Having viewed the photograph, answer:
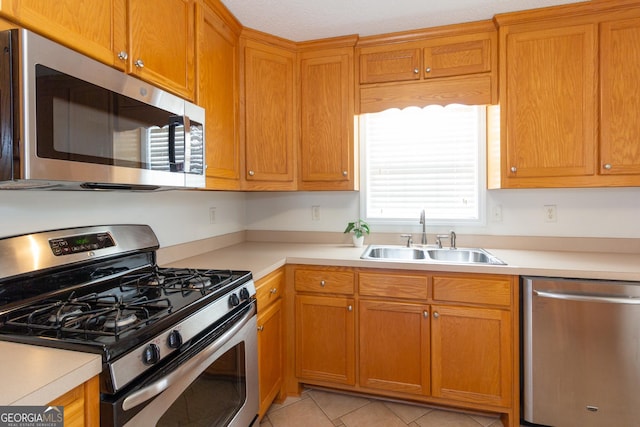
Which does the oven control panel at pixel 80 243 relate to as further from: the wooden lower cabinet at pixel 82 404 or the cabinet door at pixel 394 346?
the cabinet door at pixel 394 346

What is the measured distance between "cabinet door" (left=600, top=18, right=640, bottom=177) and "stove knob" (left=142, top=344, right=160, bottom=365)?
7.59 feet

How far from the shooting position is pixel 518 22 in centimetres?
203

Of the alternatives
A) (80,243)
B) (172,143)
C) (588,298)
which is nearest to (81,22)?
(172,143)

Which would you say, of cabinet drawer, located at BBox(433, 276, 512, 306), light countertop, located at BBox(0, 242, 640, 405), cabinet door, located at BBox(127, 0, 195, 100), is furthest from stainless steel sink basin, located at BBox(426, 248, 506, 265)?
cabinet door, located at BBox(127, 0, 195, 100)

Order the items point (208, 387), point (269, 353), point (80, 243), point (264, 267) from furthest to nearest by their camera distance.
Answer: point (269, 353) < point (264, 267) < point (80, 243) < point (208, 387)

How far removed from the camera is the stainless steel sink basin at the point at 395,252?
91.7 inches

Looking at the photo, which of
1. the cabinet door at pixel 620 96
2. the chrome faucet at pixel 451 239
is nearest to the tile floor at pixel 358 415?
the chrome faucet at pixel 451 239

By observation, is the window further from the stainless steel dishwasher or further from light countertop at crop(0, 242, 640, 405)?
the stainless steel dishwasher

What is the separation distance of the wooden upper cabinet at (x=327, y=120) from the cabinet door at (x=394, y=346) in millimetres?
840

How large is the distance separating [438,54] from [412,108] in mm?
356

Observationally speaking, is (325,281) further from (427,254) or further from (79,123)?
(79,123)

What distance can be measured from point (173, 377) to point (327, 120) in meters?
1.79

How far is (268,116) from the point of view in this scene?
2287 mm

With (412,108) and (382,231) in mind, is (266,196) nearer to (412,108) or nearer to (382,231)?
(382,231)
